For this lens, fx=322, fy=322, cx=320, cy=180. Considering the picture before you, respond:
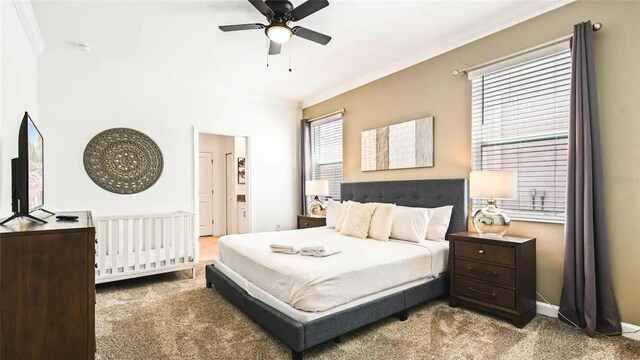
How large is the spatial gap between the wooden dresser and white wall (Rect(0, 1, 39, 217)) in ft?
3.44

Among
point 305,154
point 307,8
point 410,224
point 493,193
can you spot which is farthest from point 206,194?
point 493,193

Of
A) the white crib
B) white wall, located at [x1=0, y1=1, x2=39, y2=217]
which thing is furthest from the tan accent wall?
white wall, located at [x1=0, y1=1, x2=39, y2=217]

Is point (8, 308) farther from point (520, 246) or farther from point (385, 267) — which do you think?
point (520, 246)

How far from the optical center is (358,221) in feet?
11.2

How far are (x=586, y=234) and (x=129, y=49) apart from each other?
4592 millimetres

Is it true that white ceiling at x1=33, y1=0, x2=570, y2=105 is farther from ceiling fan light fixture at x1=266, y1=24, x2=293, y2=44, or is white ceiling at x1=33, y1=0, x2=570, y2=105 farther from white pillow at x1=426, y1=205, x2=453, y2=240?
white pillow at x1=426, y1=205, x2=453, y2=240

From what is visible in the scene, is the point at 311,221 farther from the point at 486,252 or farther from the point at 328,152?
the point at 486,252

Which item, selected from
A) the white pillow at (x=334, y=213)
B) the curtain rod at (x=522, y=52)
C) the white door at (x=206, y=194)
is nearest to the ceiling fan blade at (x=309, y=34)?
the curtain rod at (x=522, y=52)

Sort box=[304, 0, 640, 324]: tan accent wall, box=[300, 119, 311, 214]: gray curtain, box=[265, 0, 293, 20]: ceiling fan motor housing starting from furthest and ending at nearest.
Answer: box=[300, 119, 311, 214]: gray curtain → box=[265, 0, 293, 20]: ceiling fan motor housing → box=[304, 0, 640, 324]: tan accent wall

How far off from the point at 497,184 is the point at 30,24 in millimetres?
4255

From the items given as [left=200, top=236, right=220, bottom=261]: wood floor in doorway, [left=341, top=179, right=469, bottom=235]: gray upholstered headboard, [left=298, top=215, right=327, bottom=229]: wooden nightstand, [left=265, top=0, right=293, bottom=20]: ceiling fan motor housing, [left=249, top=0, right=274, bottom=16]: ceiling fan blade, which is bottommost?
[left=200, top=236, right=220, bottom=261]: wood floor in doorway

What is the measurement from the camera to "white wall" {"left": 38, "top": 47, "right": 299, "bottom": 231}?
3.67 meters

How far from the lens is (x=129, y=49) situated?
3.56 metres

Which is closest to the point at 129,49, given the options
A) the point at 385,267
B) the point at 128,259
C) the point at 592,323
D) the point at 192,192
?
the point at 192,192
